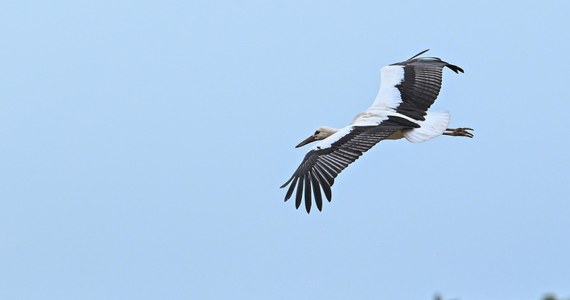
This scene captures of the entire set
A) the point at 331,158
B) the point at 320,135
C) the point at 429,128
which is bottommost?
the point at 331,158

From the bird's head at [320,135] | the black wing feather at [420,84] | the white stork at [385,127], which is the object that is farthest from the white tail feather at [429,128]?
the bird's head at [320,135]

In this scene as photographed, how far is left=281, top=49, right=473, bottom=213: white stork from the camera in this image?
8.87 metres

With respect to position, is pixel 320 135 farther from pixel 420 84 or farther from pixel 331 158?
pixel 331 158

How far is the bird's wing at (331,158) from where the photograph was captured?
875cm

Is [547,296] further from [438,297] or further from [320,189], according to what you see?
[320,189]

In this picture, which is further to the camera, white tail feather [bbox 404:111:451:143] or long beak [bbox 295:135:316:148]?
long beak [bbox 295:135:316:148]

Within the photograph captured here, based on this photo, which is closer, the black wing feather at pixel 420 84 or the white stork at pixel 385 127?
the white stork at pixel 385 127

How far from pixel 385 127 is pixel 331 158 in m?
0.90

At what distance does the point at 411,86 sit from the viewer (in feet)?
36.0

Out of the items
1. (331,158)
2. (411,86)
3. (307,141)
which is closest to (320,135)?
(307,141)

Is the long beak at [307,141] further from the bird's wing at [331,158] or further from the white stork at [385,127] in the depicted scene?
the bird's wing at [331,158]

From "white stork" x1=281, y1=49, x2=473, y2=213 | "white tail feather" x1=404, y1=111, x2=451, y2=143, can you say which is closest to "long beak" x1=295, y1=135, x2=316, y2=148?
"white stork" x1=281, y1=49, x2=473, y2=213

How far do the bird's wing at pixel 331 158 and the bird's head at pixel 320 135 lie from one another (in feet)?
3.12

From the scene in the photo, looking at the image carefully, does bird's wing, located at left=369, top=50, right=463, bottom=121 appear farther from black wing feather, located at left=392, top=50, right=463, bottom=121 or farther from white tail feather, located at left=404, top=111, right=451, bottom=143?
white tail feather, located at left=404, top=111, right=451, bottom=143
